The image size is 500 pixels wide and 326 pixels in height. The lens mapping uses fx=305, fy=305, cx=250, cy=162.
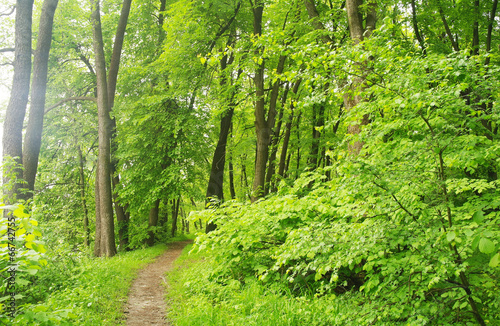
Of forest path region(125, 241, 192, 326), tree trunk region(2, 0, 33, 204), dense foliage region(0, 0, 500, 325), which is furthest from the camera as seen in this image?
tree trunk region(2, 0, 33, 204)

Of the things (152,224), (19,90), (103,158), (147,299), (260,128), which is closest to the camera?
(147,299)

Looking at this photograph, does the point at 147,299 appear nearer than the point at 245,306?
No

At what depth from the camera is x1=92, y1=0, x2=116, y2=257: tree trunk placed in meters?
11.5

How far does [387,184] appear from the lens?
10.4ft

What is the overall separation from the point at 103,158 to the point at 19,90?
506cm

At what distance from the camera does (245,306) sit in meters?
4.76

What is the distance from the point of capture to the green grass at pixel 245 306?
4113 mm

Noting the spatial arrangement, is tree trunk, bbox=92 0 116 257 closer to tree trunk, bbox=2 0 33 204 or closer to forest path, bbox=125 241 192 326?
forest path, bbox=125 241 192 326

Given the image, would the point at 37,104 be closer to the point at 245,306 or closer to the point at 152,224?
the point at 245,306

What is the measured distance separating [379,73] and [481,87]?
1.08 m

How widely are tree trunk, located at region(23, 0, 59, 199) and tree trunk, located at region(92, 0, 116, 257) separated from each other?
3.99 meters

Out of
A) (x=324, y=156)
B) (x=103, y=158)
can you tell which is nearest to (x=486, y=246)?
(x=324, y=156)

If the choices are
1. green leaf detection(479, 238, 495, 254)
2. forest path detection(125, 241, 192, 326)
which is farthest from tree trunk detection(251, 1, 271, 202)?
green leaf detection(479, 238, 495, 254)

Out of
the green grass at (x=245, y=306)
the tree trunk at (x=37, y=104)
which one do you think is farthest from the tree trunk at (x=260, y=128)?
the tree trunk at (x=37, y=104)
